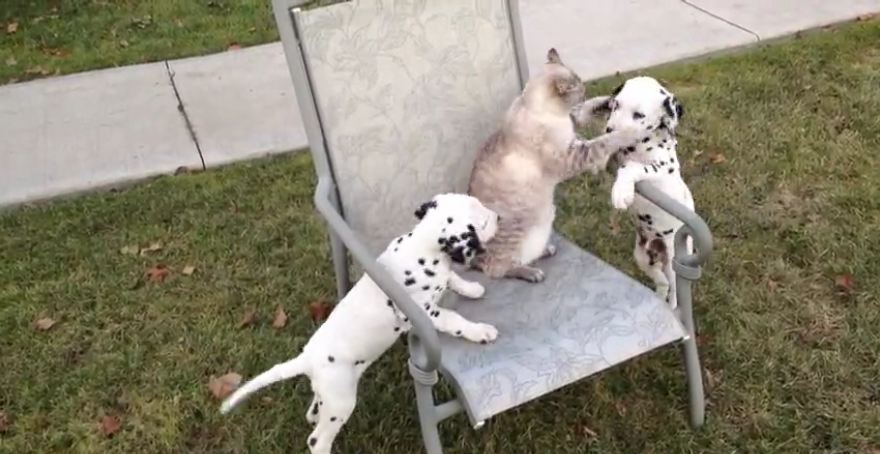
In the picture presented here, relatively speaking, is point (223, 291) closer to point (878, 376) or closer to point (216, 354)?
point (216, 354)

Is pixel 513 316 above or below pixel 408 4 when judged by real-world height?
below

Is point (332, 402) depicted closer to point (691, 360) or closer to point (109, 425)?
point (109, 425)

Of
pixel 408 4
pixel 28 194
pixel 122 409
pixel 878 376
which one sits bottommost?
pixel 878 376

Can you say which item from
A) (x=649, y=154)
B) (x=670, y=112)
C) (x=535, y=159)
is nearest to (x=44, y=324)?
(x=535, y=159)

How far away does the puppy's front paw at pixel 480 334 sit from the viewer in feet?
8.76

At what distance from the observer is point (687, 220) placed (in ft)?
8.63

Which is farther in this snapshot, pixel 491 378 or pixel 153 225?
pixel 153 225

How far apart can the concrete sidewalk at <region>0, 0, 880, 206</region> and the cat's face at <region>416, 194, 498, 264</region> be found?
252 centimetres

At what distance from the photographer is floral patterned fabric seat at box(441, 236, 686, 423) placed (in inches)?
98.3

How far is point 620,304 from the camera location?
2762mm

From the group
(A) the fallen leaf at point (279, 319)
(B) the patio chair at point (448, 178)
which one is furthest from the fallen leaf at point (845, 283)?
(A) the fallen leaf at point (279, 319)

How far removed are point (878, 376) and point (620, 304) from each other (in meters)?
1.10

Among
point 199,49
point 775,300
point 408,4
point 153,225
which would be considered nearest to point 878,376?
point 775,300

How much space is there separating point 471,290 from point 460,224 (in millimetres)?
413
